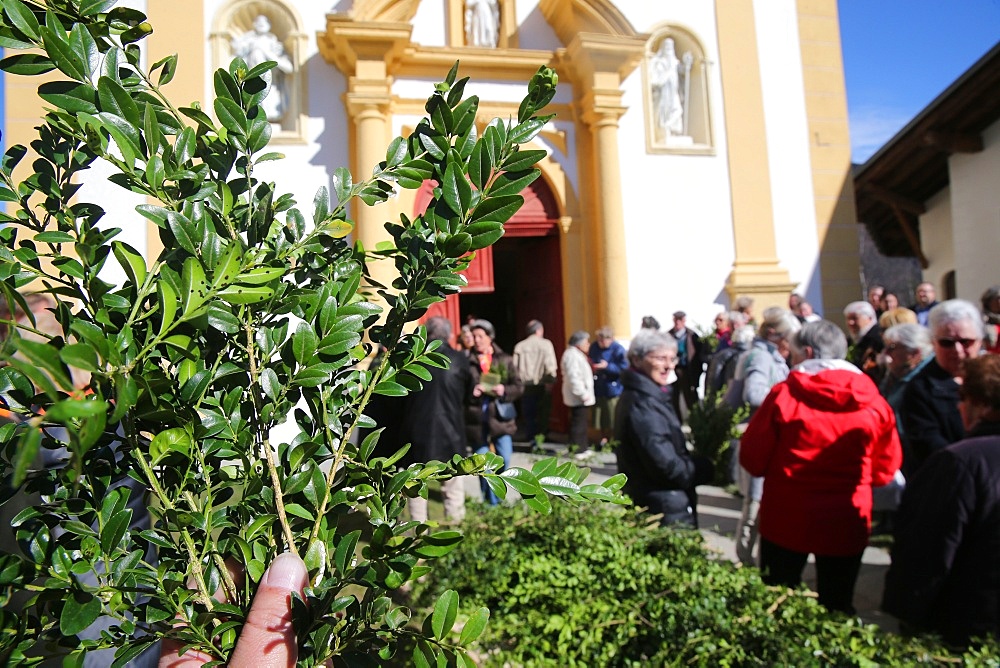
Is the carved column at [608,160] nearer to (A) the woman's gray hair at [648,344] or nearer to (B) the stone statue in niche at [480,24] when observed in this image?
(B) the stone statue in niche at [480,24]

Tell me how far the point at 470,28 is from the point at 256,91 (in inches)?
366

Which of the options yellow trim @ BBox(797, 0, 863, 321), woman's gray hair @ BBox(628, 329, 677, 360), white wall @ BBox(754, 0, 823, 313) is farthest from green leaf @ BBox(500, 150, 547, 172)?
yellow trim @ BBox(797, 0, 863, 321)

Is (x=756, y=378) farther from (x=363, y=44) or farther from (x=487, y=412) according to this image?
(x=363, y=44)

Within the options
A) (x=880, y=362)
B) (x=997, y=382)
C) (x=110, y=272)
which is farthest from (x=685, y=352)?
(x=110, y=272)

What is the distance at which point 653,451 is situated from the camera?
3330 mm

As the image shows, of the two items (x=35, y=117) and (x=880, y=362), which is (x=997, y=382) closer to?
(x=880, y=362)

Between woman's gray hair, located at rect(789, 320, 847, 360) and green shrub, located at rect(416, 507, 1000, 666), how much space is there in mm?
1079

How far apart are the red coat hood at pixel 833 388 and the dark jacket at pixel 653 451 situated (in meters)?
0.62

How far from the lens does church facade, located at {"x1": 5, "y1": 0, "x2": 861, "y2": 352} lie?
841 centimetres

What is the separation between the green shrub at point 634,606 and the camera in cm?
209

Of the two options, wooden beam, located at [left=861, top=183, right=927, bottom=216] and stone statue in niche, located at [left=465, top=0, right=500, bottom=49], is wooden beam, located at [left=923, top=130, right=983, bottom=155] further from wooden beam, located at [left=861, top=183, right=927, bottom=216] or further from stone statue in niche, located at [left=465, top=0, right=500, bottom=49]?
stone statue in niche, located at [left=465, top=0, right=500, bottom=49]

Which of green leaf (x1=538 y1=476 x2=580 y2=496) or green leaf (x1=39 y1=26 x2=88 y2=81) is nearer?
green leaf (x1=39 y1=26 x2=88 y2=81)

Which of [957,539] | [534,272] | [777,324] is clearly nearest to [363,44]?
[534,272]

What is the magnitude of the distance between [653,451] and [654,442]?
43mm
